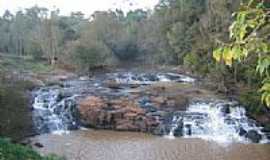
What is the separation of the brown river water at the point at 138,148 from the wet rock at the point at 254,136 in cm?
52

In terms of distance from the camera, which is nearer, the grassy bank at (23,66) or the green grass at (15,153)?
the green grass at (15,153)

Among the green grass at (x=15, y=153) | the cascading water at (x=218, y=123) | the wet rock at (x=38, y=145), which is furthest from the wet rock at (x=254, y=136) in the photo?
the green grass at (x=15, y=153)

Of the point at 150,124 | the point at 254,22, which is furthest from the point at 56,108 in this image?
the point at 254,22

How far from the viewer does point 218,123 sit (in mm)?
14844

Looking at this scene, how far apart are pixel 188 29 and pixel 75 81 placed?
789cm

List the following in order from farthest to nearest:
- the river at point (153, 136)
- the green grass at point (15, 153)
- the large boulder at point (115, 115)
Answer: the large boulder at point (115, 115) → the river at point (153, 136) → the green grass at point (15, 153)

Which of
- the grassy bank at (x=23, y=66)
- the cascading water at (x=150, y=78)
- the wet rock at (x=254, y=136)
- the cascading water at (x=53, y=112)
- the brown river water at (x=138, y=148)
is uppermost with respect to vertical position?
the grassy bank at (x=23, y=66)

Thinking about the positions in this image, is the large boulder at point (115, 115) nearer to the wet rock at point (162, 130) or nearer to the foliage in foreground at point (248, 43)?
the wet rock at point (162, 130)

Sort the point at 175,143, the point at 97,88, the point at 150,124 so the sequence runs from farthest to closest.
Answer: the point at 97,88
the point at 150,124
the point at 175,143

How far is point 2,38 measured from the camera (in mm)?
35812

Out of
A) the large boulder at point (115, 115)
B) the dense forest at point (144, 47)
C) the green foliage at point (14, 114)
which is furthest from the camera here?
the large boulder at point (115, 115)

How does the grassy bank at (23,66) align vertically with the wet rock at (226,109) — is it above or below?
above

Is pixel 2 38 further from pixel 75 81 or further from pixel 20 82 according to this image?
pixel 20 82

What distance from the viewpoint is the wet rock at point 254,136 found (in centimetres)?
1337
